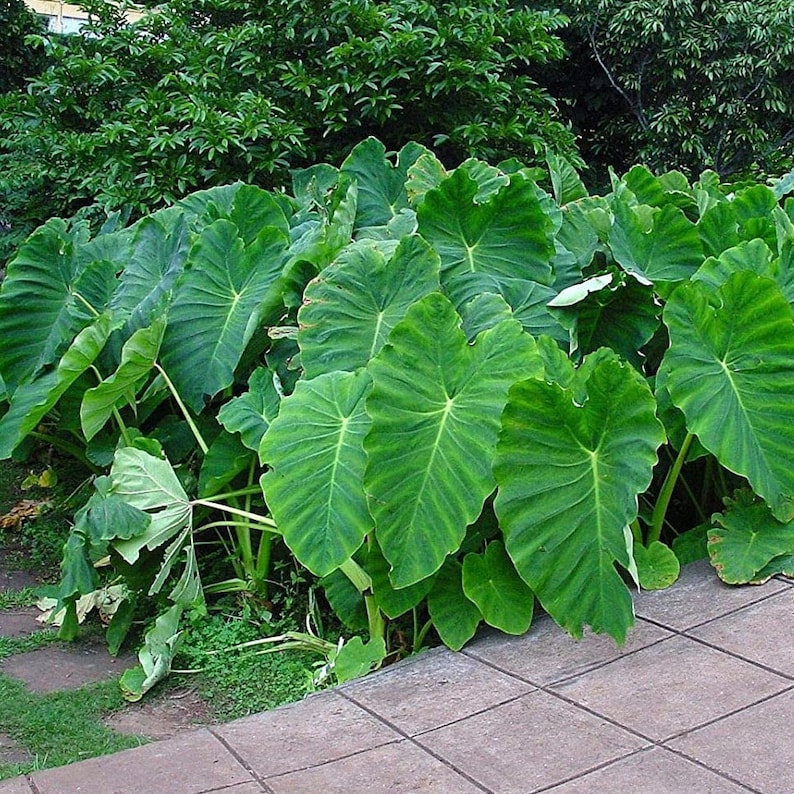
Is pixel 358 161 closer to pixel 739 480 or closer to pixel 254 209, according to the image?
pixel 254 209

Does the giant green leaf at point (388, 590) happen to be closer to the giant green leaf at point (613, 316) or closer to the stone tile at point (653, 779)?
the stone tile at point (653, 779)

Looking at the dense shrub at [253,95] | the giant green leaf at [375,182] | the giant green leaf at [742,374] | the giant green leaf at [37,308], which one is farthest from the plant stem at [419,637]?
the dense shrub at [253,95]

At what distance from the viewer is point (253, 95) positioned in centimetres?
553

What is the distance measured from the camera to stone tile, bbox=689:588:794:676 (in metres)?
2.40

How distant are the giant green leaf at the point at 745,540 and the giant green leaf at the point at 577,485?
436 millimetres

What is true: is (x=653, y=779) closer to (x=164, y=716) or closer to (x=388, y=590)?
(x=388, y=590)

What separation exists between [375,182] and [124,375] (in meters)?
1.52

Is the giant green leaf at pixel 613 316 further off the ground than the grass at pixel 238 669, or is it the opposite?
the giant green leaf at pixel 613 316

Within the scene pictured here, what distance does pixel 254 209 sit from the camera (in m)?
3.78

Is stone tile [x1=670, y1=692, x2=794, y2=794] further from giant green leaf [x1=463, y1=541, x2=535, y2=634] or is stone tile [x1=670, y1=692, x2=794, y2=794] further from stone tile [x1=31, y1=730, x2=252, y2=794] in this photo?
stone tile [x1=31, y1=730, x2=252, y2=794]

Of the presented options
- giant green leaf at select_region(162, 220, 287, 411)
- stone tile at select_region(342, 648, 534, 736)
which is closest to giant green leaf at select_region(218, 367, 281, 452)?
giant green leaf at select_region(162, 220, 287, 411)

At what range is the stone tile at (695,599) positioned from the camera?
2648 mm

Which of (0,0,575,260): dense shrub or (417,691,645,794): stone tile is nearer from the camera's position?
(417,691,645,794): stone tile

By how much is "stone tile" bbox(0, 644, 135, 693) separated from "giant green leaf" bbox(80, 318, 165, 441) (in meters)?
0.68
